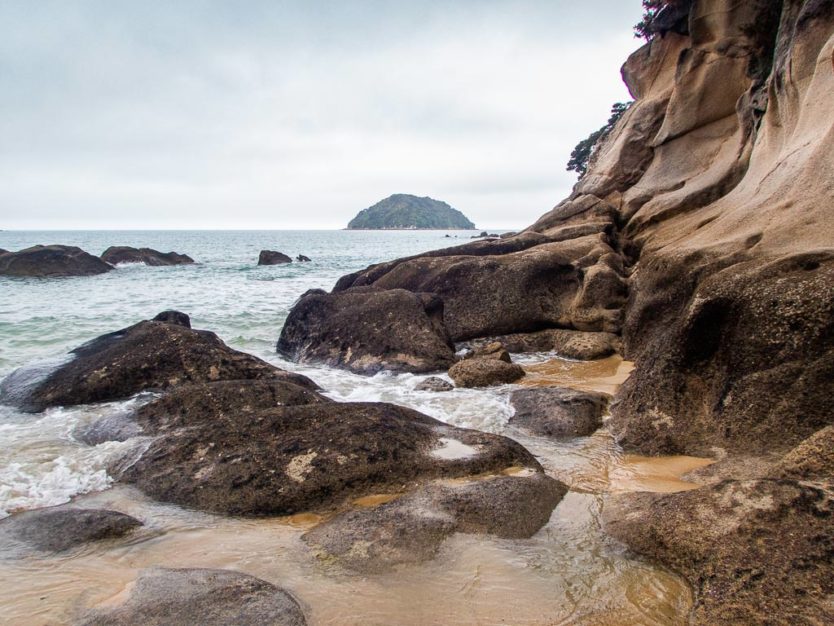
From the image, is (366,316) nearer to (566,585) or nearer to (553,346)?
(553,346)

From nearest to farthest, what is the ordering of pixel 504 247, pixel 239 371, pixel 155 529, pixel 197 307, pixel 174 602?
1. pixel 174 602
2. pixel 155 529
3. pixel 239 371
4. pixel 504 247
5. pixel 197 307

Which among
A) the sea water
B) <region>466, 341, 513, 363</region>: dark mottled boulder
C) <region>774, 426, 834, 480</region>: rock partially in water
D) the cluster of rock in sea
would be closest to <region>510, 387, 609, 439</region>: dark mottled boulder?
the sea water

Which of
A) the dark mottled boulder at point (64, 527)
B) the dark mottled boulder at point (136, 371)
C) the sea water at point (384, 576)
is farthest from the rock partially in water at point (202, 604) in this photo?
the dark mottled boulder at point (136, 371)

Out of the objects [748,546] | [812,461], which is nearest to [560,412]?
[812,461]

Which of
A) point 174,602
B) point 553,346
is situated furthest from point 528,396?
point 174,602

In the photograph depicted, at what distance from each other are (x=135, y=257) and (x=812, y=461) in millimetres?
47471

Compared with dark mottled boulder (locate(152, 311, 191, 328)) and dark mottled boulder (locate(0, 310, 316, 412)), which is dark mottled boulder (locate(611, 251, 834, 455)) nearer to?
dark mottled boulder (locate(0, 310, 316, 412))

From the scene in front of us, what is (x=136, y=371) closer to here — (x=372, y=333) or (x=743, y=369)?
(x=372, y=333)

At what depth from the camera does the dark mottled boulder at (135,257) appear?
42.2 m

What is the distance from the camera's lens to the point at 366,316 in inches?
472

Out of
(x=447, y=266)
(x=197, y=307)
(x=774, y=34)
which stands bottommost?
(x=197, y=307)

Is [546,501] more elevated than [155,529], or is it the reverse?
[546,501]

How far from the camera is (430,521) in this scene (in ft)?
13.7

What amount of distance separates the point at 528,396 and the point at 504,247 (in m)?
8.64
